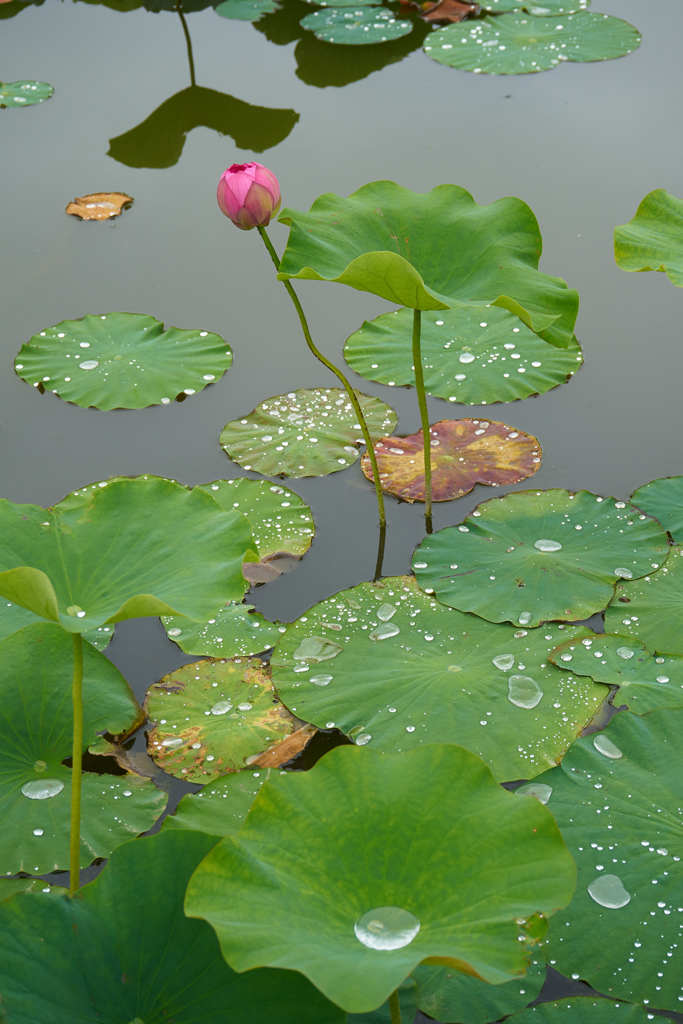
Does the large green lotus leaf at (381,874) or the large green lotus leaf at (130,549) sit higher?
the large green lotus leaf at (130,549)

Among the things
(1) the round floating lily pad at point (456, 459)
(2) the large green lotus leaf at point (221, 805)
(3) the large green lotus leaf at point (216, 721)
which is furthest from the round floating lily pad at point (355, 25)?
(2) the large green lotus leaf at point (221, 805)

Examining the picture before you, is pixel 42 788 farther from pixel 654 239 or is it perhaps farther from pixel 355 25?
pixel 355 25

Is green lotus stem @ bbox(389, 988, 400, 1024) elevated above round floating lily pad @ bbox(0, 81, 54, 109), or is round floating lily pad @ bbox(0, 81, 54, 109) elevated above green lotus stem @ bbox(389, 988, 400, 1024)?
green lotus stem @ bbox(389, 988, 400, 1024)

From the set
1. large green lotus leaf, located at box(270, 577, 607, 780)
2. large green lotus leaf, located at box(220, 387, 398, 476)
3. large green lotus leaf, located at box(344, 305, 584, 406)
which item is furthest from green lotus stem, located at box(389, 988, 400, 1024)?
large green lotus leaf, located at box(344, 305, 584, 406)

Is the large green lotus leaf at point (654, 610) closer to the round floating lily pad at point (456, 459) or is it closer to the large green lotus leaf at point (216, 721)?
the round floating lily pad at point (456, 459)

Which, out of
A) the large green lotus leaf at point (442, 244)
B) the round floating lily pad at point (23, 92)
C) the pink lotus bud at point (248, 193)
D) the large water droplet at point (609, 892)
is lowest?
the large water droplet at point (609, 892)

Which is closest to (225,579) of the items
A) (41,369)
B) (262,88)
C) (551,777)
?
(551,777)

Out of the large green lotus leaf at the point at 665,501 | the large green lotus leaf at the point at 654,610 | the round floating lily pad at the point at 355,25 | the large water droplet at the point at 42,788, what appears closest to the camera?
the large water droplet at the point at 42,788

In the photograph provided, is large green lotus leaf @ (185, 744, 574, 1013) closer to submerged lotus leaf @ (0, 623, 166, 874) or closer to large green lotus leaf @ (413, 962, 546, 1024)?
large green lotus leaf @ (413, 962, 546, 1024)
